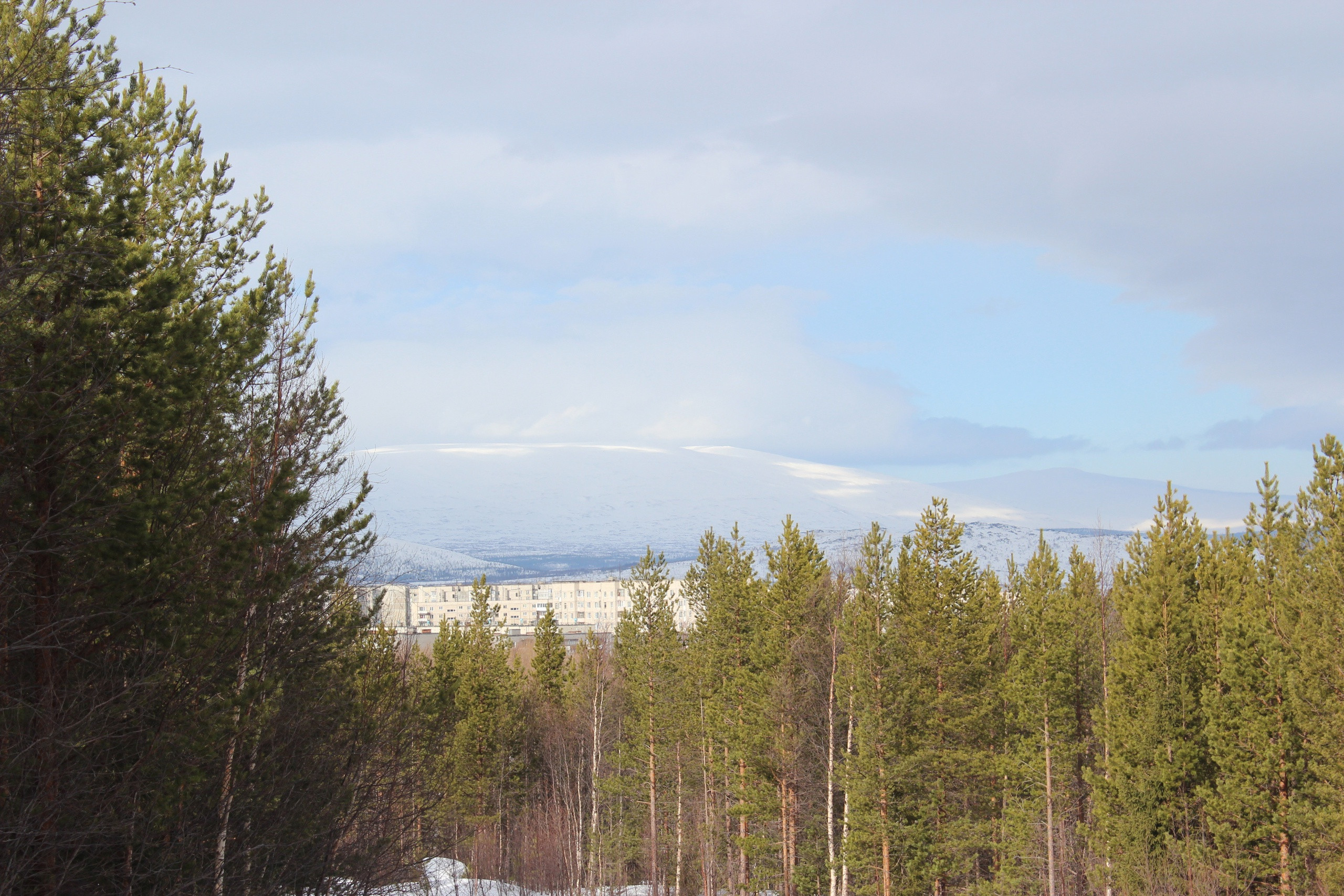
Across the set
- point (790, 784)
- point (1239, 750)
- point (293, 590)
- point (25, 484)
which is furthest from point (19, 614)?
point (790, 784)

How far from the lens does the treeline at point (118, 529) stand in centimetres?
685

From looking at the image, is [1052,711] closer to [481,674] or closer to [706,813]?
[706,813]

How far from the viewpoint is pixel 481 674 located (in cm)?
4266

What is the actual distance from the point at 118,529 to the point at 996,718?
27578 mm

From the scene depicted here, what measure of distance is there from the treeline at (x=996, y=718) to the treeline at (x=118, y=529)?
6820 millimetres

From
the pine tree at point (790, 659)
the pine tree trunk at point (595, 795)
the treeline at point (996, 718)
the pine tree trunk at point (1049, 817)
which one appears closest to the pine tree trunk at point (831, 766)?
the treeline at point (996, 718)

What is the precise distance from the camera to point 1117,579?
30625 millimetres

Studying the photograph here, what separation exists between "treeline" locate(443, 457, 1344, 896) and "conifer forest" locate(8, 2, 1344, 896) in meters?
0.13

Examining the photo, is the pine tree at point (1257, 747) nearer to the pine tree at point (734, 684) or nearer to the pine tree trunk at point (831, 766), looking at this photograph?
the pine tree trunk at point (831, 766)

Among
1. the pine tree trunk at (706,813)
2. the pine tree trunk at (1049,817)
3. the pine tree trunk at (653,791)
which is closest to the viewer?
the pine tree trunk at (1049,817)

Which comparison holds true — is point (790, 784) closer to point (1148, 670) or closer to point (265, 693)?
point (1148, 670)

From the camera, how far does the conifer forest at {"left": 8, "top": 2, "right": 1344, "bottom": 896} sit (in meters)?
7.30

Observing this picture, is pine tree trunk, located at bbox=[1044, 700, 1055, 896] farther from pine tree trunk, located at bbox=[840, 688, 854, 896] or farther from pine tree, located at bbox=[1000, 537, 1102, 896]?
pine tree trunk, located at bbox=[840, 688, 854, 896]

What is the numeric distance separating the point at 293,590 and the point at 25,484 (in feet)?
17.8
